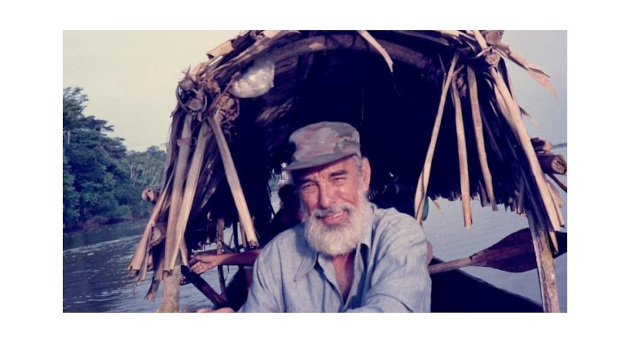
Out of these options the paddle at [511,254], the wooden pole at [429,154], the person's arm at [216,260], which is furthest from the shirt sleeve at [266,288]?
the paddle at [511,254]

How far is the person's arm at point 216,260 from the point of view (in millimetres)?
3539

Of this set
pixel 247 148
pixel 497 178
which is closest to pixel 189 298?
pixel 247 148

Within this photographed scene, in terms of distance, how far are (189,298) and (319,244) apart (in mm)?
10286

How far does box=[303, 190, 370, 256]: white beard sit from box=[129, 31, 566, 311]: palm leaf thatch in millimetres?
312

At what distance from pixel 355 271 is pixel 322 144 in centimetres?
63

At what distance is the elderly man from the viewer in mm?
2383

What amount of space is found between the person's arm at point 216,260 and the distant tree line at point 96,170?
0.56 m

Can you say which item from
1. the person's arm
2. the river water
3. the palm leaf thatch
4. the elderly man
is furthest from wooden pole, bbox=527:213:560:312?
the river water

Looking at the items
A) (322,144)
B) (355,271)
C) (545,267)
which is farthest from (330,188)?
(545,267)

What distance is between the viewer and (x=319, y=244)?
2484 millimetres

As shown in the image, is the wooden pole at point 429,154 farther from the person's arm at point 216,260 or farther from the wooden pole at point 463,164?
the person's arm at point 216,260

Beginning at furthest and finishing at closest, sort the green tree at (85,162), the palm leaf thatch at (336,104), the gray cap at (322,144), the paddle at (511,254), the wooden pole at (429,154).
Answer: the green tree at (85,162), the paddle at (511,254), the wooden pole at (429,154), the palm leaf thatch at (336,104), the gray cap at (322,144)

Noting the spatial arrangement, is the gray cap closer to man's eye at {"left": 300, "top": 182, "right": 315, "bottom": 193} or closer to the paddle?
man's eye at {"left": 300, "top": 182, "right": 315, "bottom": 193}

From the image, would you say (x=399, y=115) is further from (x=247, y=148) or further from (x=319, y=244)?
(x=319, y=244)
